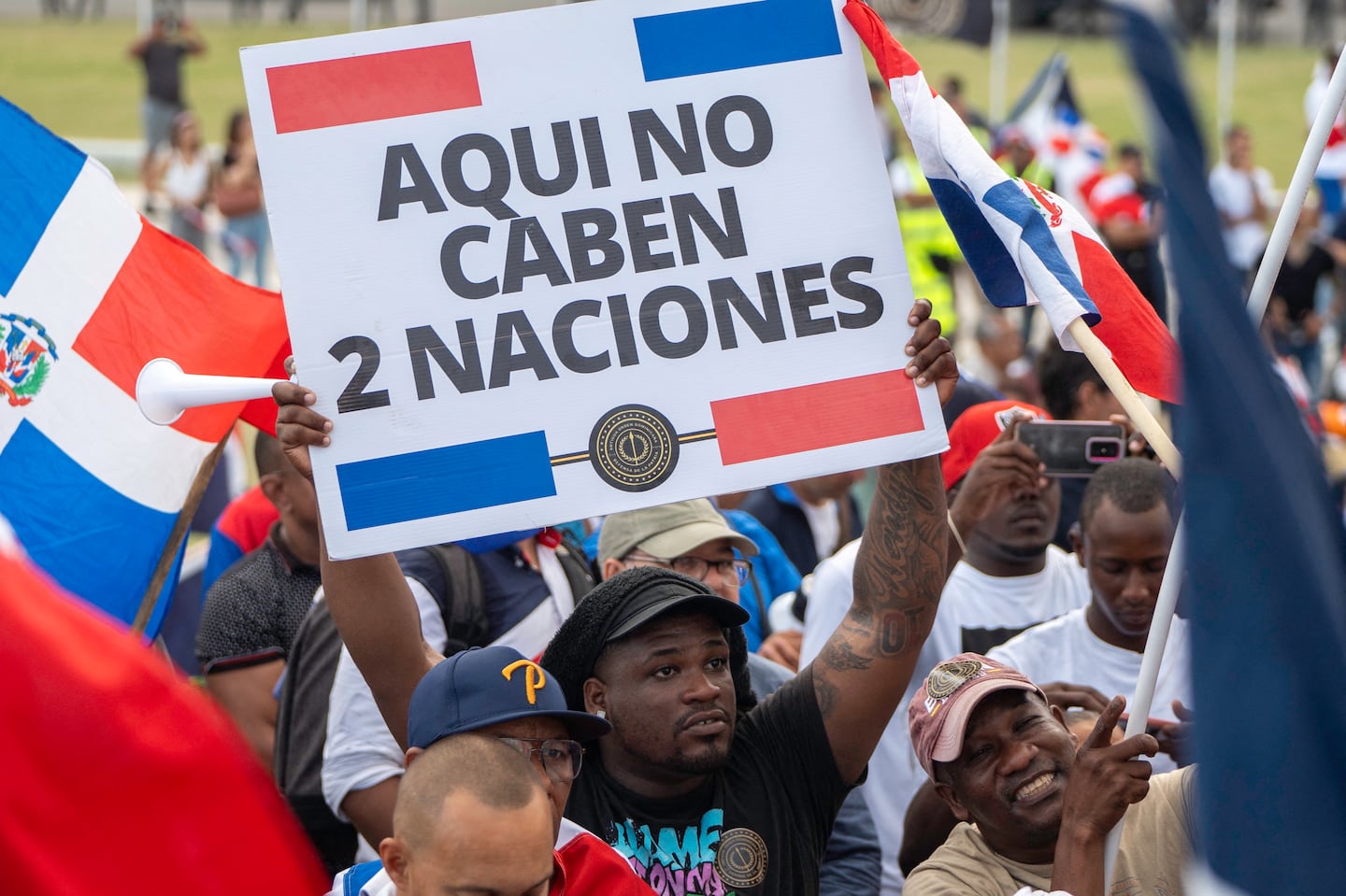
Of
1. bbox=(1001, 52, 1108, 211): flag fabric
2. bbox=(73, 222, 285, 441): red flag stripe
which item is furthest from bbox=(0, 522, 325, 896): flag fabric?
bbox=(1001, 52, 1108, 211): flag fabric

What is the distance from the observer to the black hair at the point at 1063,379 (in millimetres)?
5828

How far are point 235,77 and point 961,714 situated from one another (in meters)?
33.0

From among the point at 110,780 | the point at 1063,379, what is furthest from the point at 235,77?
the point at 110,780

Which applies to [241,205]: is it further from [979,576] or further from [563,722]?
[563,722]

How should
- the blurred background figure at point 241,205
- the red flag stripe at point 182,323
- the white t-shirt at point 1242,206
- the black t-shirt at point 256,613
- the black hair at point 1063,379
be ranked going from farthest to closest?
the blurred background figure at point 241,205, the white t-shirt at point 1242,206, the black hair at point 1063,379, the black t-shirt at point 256,613, the red flag stripe at point 182,323

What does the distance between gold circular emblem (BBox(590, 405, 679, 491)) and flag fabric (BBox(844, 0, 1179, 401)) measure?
69cm

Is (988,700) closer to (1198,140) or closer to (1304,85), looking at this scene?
(1198,140)

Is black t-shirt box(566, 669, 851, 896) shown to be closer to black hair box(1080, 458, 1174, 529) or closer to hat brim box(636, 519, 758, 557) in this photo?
hat brim box(636, 519, 758, 557)

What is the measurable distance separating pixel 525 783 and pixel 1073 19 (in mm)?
39162

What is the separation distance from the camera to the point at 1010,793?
3115mm

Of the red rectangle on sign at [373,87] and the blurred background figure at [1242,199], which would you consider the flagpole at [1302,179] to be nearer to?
the red rectangle on sign at [373,87]

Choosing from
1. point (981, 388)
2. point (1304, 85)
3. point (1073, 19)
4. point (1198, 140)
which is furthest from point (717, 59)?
point (1073, 19)

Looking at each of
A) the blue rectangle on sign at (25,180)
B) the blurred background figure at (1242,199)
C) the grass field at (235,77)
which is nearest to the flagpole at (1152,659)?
the blue rectangle on sign at (25,180)

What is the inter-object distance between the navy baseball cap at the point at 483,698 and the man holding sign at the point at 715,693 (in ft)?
0.91
